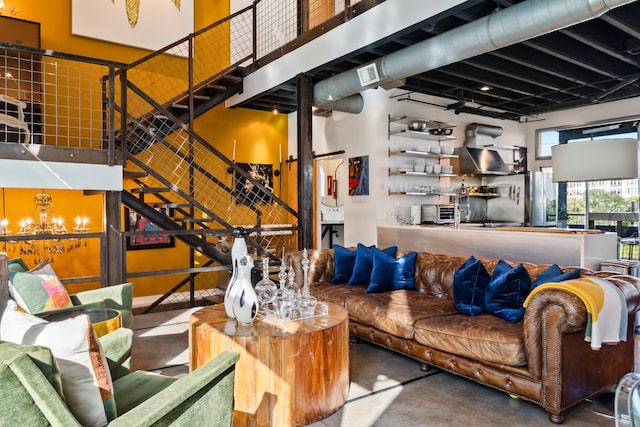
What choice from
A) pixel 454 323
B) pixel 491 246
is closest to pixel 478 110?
pixel 491 246

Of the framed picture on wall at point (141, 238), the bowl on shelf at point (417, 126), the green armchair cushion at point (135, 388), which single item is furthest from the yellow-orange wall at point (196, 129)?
the green armchair cushion at point (135, 388)

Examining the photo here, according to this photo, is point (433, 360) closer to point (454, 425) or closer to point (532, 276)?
point (454, 425)

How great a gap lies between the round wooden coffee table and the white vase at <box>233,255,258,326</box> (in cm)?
6

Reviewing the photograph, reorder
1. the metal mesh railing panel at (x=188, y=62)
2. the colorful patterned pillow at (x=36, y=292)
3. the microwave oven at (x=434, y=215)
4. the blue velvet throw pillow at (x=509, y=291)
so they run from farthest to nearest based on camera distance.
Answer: the microwave oven at (x=434, y=215) < the metal mesh railing panel at (x=188, y=62) < the blue velvet throw pillow at (x=509, y=291) < the colorful patterned pillow at (x=36, y=292)

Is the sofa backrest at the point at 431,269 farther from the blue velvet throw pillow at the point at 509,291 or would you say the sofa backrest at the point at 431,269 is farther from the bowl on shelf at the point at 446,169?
the bowl on shelf at the point at 446,169

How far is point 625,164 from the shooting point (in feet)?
11.1

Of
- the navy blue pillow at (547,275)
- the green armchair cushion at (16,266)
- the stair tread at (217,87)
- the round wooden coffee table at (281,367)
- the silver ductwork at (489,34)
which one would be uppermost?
the stair tread at (217,87)

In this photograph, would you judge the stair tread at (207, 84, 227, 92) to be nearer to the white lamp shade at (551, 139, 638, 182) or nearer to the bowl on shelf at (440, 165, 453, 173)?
the bowl on shelf at (440, 165, 453, 173)

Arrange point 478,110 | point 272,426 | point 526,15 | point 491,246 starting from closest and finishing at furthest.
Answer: point 272,426 → point 526,15 → point 491,246 → point 478,110

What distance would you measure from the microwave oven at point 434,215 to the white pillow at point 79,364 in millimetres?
→ 5958

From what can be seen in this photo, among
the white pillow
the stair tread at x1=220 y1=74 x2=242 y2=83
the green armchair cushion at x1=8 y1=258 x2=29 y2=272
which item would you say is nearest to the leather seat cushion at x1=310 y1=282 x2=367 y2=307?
the green armchair cushion at x1=8 y1=258 x2=29 y2=272

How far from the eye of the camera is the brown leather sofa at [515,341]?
2.66 m

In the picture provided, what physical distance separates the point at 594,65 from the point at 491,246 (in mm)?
2792

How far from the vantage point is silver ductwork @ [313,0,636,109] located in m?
3.21
